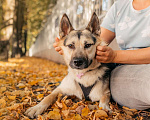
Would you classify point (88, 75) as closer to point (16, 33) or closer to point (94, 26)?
point (94, 26)

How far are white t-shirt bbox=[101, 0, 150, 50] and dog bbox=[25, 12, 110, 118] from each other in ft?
1.14

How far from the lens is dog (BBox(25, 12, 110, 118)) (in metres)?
2.07

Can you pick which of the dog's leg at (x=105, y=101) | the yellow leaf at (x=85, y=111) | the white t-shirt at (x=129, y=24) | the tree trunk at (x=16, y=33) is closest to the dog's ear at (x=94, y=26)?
the white t-shirt at (x=129, y=24)

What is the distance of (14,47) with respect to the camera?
11820 millimetres

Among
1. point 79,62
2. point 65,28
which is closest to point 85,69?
point 79,62

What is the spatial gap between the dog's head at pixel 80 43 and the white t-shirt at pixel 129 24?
0.36m

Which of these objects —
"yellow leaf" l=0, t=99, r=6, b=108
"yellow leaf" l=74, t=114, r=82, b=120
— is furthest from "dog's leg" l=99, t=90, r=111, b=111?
"yellow leaf" l=0, t=99, r=6, b=108

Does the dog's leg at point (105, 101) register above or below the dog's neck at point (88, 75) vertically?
below

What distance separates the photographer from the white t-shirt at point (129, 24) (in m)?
2.01

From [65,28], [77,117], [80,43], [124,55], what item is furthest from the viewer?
[65,28]

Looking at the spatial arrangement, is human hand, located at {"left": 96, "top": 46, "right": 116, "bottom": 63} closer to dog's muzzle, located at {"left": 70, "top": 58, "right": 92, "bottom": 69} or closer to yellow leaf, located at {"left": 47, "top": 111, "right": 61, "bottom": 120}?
dog's muzzle, located at {"left": 70, "top": 58, "right": 92, "bottom": 69}

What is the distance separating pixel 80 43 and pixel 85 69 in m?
0.39

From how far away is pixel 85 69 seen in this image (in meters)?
2.19

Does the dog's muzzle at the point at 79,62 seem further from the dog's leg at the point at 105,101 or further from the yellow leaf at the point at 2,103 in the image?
the yellow leaf at the point at 2,103
